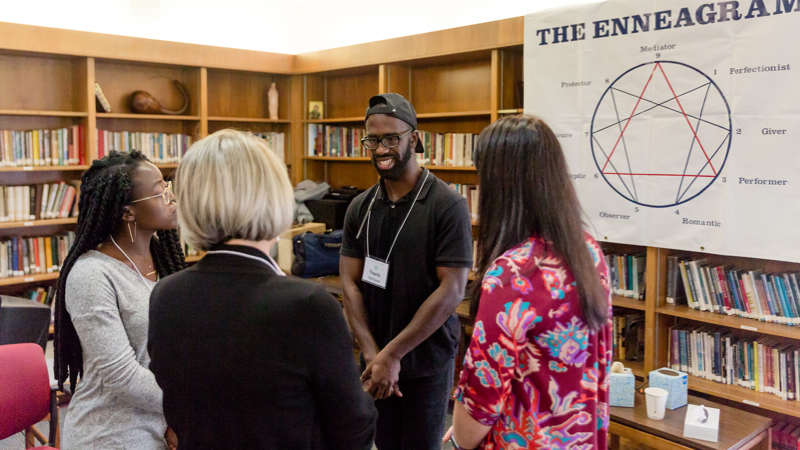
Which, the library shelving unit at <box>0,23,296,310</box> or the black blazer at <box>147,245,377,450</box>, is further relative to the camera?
the library shelving unit at <box>0,23,296,310</box>

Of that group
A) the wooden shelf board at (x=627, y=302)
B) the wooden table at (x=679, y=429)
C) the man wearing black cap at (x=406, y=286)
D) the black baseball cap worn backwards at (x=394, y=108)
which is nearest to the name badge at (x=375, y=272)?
the man wearing black cap at (x=406, y=286)

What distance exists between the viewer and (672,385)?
8.01 ft

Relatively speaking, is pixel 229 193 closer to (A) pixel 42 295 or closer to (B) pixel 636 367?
(B) pixel 636 367

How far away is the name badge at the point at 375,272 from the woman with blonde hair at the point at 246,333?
1.03m

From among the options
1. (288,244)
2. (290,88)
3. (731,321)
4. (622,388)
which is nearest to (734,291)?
(731,321)

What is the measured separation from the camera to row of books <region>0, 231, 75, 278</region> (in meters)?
4.20

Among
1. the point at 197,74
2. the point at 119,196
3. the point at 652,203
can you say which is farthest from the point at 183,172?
the point at 197,74

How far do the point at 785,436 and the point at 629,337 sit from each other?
829mm

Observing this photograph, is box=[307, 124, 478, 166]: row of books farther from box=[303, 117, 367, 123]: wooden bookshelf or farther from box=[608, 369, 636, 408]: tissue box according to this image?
box=[608, 369, 636, 408]: tissue box

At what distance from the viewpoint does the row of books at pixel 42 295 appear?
14.3ft

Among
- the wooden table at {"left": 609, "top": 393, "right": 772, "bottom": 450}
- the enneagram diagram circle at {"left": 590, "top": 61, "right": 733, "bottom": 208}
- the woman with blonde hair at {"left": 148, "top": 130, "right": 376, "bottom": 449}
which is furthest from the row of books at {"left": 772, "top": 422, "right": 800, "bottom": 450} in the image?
the woman with blonde hair at {"left": 148, "top": 130, "right": 376, "bottom": 449}

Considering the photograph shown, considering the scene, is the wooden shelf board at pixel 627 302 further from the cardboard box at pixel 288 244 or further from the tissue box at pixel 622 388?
the cardboard box at pixel 288 244

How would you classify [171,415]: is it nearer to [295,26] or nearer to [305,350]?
[305,350]

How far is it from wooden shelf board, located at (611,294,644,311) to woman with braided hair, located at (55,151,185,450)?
2369mm
